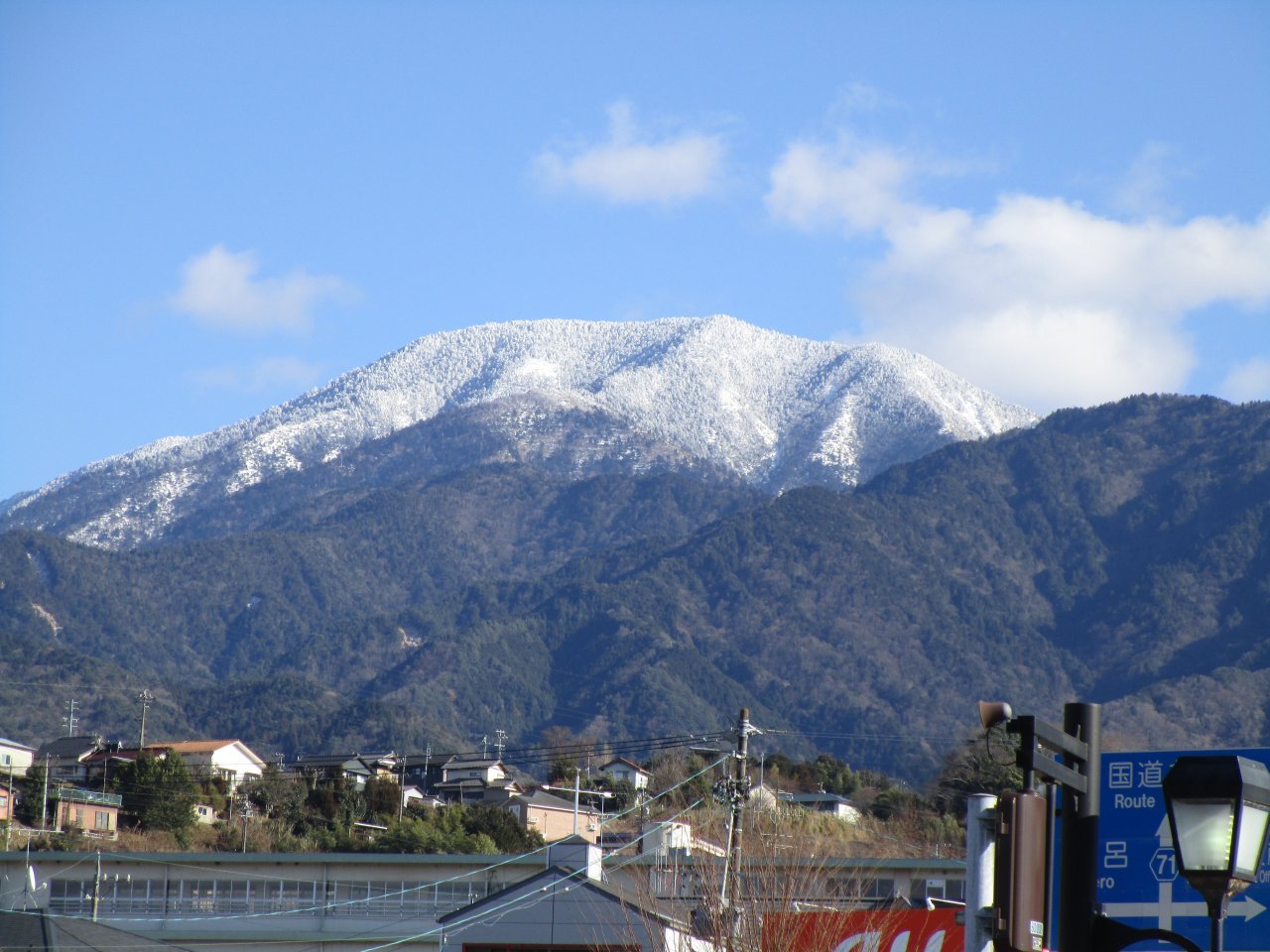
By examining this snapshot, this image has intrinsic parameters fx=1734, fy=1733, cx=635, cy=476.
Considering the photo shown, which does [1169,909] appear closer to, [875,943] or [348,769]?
[875,943]

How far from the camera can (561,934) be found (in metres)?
38.5

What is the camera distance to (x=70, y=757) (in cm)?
14325

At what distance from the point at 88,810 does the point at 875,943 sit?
85073mm

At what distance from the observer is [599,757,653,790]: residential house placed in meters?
139

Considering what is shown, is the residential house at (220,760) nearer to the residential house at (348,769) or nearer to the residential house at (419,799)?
the residential house at (348,769)

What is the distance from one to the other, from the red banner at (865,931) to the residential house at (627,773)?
108 m

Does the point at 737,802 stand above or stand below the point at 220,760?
above

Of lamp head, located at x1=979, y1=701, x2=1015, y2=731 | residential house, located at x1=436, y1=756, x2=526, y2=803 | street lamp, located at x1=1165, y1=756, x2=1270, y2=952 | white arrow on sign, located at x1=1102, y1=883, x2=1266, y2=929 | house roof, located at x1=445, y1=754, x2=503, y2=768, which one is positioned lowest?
→ residential house, located at x1=436, y1=756, x2=526, y2=803

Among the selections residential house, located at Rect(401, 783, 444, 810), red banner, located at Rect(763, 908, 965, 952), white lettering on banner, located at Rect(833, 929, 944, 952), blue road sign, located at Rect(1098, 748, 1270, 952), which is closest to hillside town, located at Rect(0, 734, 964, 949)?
residential house, located at Rect(401, 783, 444, 810)

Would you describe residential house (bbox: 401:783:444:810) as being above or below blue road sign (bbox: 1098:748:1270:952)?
below

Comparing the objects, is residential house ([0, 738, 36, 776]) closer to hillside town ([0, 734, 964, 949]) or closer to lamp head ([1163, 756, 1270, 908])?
hillside town ([0, 734, 964, 949])

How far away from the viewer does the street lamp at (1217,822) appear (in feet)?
26.7

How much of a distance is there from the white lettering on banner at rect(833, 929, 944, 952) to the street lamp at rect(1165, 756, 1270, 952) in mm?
15308

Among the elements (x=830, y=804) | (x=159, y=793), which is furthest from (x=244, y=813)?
(x=830, y=804)
